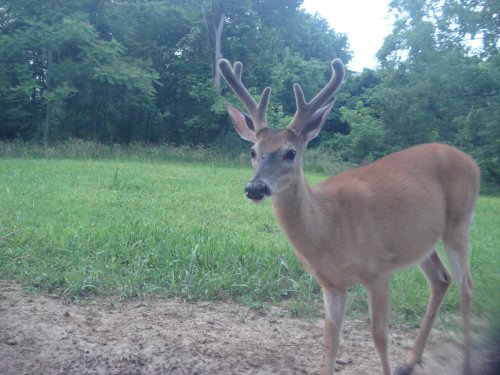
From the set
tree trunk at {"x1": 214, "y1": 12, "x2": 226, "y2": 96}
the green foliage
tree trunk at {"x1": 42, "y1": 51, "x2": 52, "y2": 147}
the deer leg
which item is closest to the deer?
the deer leg

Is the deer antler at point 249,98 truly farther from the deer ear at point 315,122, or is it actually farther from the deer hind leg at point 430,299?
the deer hind leg at point 430,299

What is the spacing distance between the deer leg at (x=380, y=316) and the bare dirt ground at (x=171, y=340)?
29 cm

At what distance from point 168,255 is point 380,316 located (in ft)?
8.30

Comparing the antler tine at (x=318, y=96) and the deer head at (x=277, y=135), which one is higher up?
the antler tine at (x=318, y=96)

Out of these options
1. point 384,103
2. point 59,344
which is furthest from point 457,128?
point 59,344

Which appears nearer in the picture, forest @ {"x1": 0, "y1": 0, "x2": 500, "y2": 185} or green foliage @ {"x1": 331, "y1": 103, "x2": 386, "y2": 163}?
green foliage @ {"x1": 331, "y1": 103, "x2": 386, "y2": 163}

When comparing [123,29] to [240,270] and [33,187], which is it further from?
[240,270]

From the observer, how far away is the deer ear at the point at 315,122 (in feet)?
13.6

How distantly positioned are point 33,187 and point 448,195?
24.3ft

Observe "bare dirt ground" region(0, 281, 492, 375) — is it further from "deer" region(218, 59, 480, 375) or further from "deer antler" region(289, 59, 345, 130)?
"deer antler" region(289, 59, 345, 130)

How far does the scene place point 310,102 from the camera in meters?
4.26

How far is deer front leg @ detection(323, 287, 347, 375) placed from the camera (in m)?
3.72

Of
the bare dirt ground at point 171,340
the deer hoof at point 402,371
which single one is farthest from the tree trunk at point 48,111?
the deer hoof at point 402,371

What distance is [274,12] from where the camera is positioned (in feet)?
74.3
